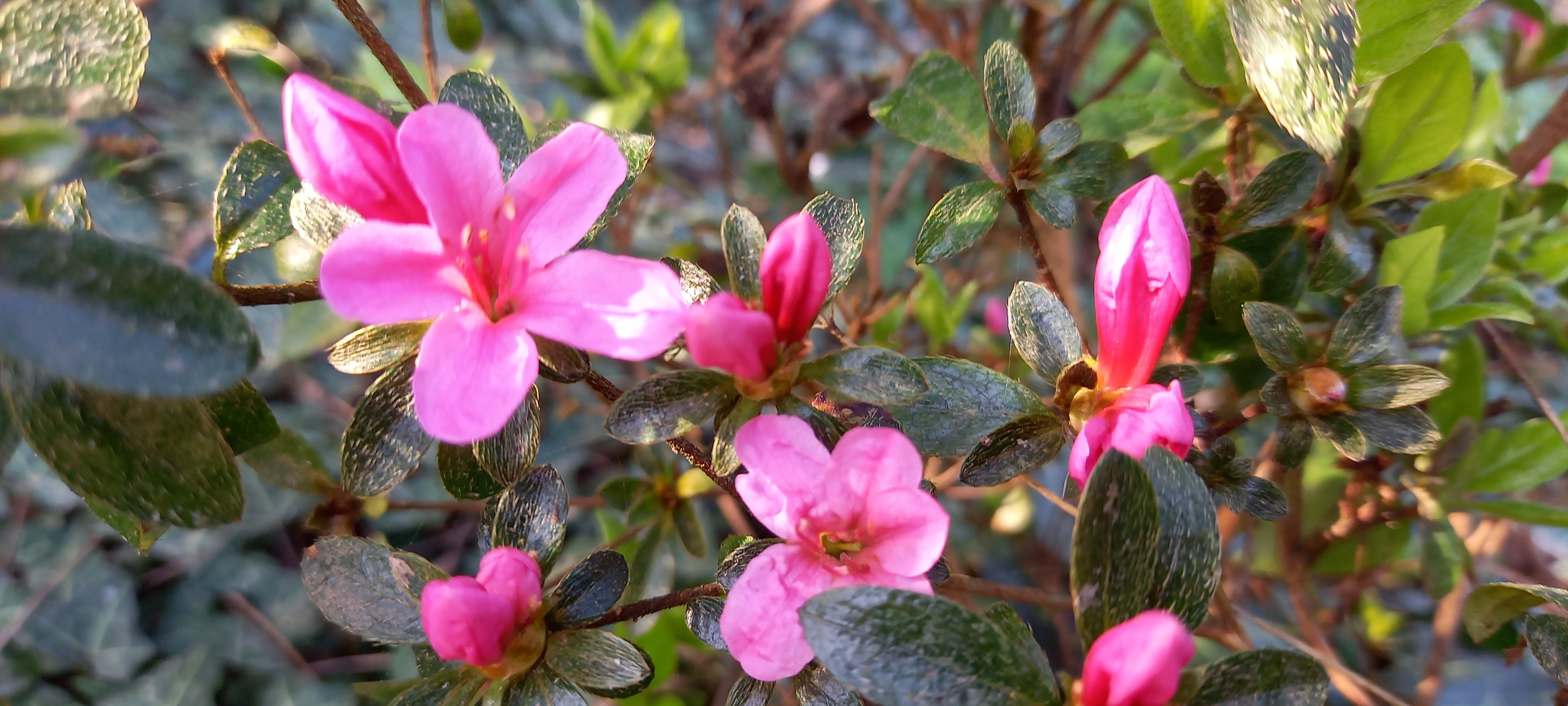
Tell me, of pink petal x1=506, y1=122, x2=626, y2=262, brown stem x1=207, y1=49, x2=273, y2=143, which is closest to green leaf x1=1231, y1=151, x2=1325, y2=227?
pink petal x1=506, y1=122, x2=626, y2=262

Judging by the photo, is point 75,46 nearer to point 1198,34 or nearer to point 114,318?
point 114,318

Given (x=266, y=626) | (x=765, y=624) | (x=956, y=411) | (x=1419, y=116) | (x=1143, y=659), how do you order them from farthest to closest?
(x=266, y=626) → (x=1419, y=116) → (x=956, y=411) → (x=765, y=624) → (x=1143, y=659)

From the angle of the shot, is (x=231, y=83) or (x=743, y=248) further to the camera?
(x=231, y=83)

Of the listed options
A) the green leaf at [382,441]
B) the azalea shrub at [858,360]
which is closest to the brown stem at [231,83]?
the azalea shrub at [858,360]

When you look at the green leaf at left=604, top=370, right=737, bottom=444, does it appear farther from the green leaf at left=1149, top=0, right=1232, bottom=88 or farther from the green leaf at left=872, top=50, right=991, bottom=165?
the green leaf at left=1149, top=0, right=1232, bottom=88

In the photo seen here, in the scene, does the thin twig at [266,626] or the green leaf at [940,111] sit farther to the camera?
the thin twig at [266,626]

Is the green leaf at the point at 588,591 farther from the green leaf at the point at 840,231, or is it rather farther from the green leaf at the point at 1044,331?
the green leaf at the point at 1044,331

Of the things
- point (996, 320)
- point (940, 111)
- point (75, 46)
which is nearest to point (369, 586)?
point (75, 46)
